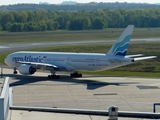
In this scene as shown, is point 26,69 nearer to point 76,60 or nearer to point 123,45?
point 76,60

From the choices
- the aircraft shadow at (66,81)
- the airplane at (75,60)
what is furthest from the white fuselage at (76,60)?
the aircraft shadow at (66,81)

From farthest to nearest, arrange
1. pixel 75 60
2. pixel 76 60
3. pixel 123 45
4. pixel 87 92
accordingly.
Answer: pixel 75 60 → pixel 76 60 → pixel 123 45 → pixel 87 92

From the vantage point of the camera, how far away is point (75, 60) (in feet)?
247

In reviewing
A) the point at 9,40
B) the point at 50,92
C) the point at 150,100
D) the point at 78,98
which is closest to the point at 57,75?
the point at 50,92

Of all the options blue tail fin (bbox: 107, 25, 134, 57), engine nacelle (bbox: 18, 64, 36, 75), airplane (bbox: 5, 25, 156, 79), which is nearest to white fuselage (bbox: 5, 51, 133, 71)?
airplane (bbox: 5, 25, 156, 79)

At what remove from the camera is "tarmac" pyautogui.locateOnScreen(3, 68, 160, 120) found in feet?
181

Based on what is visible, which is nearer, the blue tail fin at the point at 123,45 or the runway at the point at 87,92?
the runway at the point at 87,92

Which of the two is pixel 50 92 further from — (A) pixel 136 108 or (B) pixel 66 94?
(A) pixel 136 108

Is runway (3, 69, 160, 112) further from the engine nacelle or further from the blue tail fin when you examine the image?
the blue tail fin

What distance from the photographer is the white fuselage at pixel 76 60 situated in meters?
71.3

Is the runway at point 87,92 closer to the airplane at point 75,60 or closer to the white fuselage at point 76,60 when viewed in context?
the airplane at point 75,60

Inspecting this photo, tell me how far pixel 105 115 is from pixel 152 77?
42085 millimetres

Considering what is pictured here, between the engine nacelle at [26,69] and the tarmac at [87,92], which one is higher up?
the engine nacelle at [26,69]

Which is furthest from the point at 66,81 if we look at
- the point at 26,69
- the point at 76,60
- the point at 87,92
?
the point at 87,92
